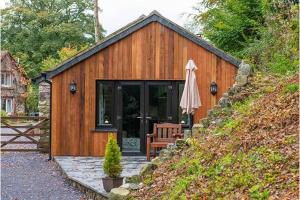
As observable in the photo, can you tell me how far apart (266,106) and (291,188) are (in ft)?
9.25

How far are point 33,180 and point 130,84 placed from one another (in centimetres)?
463

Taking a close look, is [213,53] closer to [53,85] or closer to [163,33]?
[163,33]

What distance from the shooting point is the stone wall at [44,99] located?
18.9 m

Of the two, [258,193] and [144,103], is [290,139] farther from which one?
[144,103]

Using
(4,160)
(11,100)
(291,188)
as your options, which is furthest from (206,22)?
(11,100)

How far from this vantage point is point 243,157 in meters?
6.22

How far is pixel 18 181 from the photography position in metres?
11.4

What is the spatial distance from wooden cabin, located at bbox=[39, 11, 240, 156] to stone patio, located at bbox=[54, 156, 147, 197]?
0.75 metres

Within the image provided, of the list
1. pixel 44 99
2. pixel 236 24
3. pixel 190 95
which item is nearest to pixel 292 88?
pixel 190 95

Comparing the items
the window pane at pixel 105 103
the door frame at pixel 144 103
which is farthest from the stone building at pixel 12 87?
the door frame at pixel 144 103

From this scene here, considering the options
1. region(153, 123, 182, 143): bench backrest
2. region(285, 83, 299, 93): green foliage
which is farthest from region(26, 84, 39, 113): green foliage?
region(285, 83, 299, 93): green foliage

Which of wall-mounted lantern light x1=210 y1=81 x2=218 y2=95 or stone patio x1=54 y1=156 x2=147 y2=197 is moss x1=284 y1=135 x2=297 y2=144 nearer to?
stone patio x1=54 y1=156 x2=147 y2=197

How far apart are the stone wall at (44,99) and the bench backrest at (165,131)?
650 centimetres

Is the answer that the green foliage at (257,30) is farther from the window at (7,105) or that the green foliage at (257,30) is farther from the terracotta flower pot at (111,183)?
the window at (7,105)
